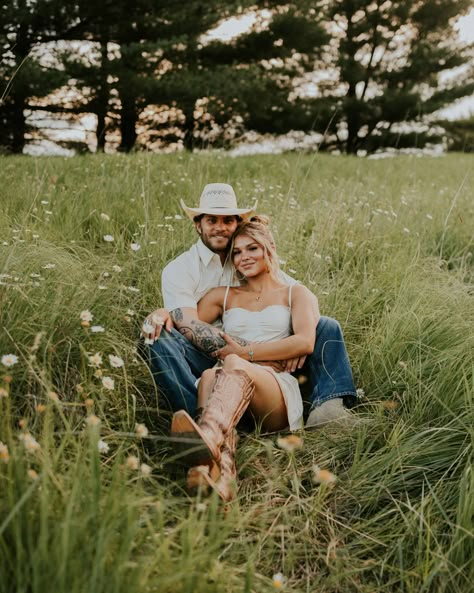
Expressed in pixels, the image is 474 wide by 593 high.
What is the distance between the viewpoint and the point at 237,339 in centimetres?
338

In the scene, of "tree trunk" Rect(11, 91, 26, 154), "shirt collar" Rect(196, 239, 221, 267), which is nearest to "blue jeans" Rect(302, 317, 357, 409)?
"shirt collar" Rect(196, 239, 221, 267)

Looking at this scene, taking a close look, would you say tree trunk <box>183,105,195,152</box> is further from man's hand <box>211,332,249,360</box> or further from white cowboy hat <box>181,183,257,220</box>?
man's hand <box>211,332,249,360</box>

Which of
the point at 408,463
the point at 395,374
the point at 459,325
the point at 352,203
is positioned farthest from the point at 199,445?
the point at 352,203

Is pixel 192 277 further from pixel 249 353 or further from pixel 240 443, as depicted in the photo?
pixel 240 443

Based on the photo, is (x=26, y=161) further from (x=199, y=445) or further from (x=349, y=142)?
(x=349, y=142)

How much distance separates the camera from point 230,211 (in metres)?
3.57

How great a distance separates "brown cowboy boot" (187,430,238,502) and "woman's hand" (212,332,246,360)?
65 cm

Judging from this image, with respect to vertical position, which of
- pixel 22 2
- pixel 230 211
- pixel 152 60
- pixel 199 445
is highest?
pixel 22 2

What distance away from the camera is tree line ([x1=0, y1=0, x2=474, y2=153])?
12.8 m

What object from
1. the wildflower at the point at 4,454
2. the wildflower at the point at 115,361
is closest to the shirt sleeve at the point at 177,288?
the wildflower at the point at 115,361

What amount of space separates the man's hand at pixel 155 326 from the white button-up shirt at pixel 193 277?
7.4 inches

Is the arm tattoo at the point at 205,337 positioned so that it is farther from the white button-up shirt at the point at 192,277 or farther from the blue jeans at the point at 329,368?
the blue jeans at the point at 329,368

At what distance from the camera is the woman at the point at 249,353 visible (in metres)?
2.44

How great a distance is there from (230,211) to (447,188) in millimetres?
5015
